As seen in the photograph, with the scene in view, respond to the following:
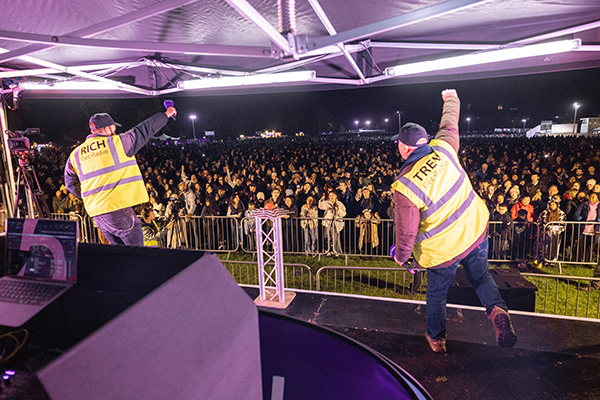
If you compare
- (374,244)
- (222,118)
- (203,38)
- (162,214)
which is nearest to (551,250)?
(374,244)

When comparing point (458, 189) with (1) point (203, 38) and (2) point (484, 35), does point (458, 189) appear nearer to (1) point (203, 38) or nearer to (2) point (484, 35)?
(2) point (484, 35)

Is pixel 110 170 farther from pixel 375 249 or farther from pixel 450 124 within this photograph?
pixel 375 249

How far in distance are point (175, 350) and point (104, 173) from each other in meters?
3.40

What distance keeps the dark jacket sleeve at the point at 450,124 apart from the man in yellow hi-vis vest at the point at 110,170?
9.57ft

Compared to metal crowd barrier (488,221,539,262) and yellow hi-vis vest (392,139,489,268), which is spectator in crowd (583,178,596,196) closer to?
metal crowd barrier (488,221,539,262)

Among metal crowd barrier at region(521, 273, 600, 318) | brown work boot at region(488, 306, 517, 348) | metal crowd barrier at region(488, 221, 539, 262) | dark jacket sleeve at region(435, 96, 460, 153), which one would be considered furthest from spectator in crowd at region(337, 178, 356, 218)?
brown work boot at region(488, 306, 517, 348)

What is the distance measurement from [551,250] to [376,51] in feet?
17.8

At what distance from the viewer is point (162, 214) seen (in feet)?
26.9

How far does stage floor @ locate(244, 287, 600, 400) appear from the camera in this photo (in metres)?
2.81

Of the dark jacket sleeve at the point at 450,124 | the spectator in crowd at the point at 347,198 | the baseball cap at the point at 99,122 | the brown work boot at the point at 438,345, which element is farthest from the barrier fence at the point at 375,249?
the baseball cap at the point at 99,122

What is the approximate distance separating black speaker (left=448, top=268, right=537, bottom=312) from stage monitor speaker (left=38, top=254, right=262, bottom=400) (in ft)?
13.9

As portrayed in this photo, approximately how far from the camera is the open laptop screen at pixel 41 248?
1591 millimetres

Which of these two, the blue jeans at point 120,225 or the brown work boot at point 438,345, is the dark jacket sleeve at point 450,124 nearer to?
the brown work boot at point 438,345

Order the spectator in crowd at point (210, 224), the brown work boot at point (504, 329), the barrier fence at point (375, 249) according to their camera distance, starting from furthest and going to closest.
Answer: the spectator in crowd at point (210, 224), the barrier fence at point (375, 249), the brown work boot at point (504, 329)
